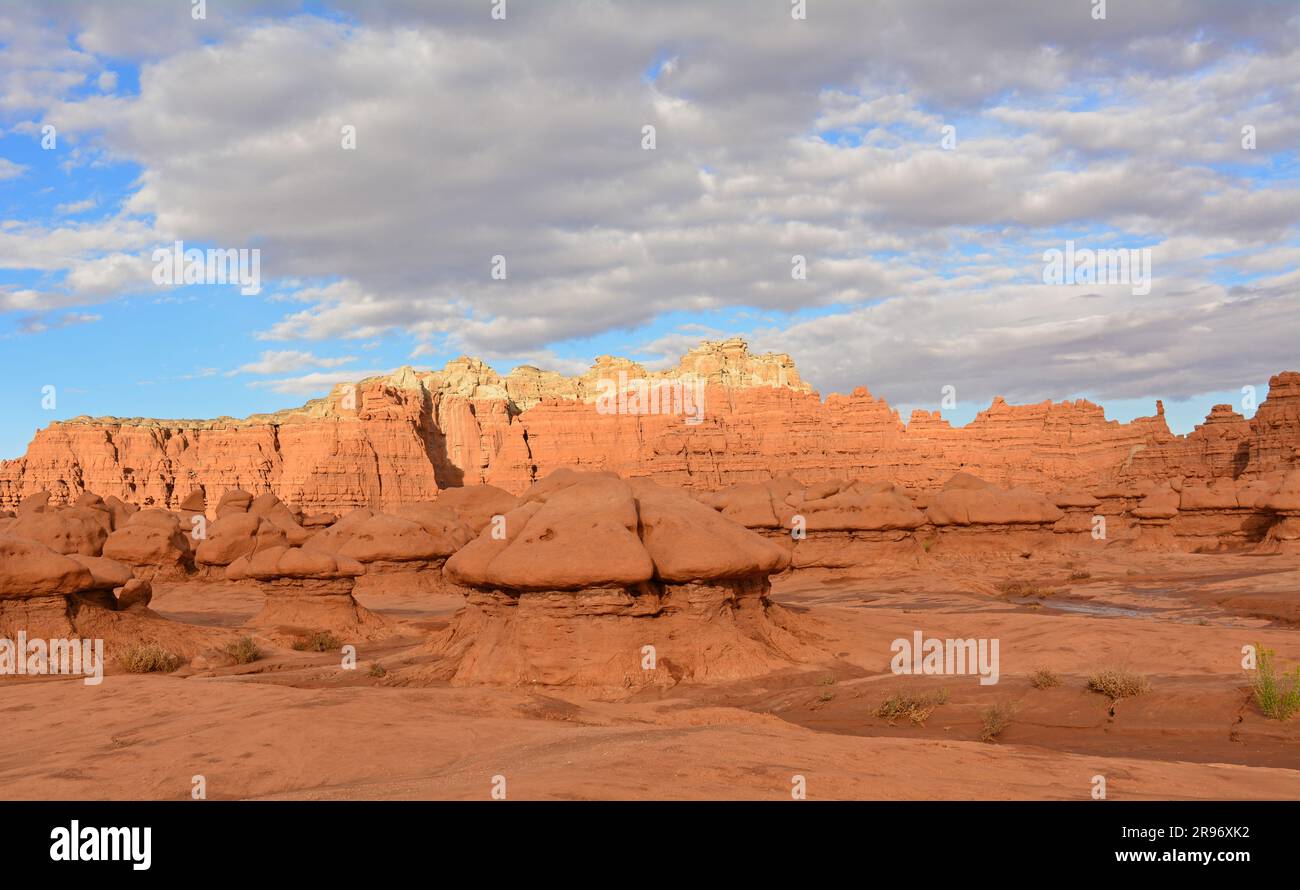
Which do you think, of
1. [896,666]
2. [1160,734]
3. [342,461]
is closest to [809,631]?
[896,666]

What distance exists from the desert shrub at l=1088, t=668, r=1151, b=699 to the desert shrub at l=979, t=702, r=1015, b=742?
1074 millimetres

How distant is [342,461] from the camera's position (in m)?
91.8

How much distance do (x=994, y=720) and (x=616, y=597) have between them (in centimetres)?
496

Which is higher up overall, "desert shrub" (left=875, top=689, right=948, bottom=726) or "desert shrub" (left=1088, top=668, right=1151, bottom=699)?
"desert shrub" (left=1088, top=668, right=1151, bottom=699)

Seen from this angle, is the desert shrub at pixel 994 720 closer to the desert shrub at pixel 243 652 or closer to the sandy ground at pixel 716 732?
the sandy ground at pixel 716 732

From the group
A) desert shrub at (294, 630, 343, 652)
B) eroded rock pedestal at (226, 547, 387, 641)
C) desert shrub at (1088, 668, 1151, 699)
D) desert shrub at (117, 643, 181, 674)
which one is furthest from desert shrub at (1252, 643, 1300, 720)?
eroded rock pedestal at (226, 547, 387, 641)

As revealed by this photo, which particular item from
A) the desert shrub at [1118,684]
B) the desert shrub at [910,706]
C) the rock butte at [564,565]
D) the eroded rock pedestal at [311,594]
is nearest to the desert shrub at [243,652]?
the rock butte at [564,565]

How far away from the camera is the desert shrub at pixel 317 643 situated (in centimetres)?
1759

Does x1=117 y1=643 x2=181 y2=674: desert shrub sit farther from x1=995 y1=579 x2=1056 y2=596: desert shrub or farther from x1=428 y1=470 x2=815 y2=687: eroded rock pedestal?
x1=995 y1=579 x2=1056 y2=596: desert shrub

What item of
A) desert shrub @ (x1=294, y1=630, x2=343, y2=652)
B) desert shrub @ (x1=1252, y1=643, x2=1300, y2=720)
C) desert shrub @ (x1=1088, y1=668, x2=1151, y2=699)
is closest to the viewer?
desert shrub @ (x1=1252, y1=643, x2=1300, y2=720)

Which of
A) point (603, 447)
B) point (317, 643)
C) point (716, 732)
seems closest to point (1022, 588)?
point (317, 643)

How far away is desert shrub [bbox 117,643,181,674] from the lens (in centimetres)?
1468

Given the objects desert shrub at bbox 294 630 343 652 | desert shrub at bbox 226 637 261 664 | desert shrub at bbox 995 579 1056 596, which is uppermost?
desert shrub at bbox 226 637 261 664

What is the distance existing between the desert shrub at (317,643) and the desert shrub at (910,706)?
469 inches
